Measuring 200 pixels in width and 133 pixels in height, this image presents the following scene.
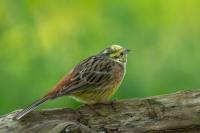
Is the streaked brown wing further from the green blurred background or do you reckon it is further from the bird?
the green blurred background

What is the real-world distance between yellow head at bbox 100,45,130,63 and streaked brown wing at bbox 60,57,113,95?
6 cm

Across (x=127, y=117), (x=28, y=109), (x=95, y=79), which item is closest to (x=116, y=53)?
(x=95, y=79)

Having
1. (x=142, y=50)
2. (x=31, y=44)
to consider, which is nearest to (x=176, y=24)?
(x=142, y=50)

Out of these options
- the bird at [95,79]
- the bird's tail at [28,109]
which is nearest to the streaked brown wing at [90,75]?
the bird at [95,79]

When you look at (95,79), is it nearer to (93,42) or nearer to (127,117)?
(127,117)

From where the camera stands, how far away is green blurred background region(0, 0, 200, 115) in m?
7.06

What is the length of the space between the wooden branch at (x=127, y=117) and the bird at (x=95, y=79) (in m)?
0.22

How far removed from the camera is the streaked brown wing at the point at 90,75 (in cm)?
596

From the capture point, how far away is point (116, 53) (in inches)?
256

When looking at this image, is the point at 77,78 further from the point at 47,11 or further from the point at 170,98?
the point at 47,11

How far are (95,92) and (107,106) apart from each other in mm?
353

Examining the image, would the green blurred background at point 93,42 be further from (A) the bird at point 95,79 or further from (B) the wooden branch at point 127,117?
(B) the wooden branch at point 127,117

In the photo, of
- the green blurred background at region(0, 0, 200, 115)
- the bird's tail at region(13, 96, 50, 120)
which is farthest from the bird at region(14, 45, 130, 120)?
the green blurred background at region(0, 0, 200, 115)

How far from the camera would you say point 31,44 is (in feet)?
25.0
